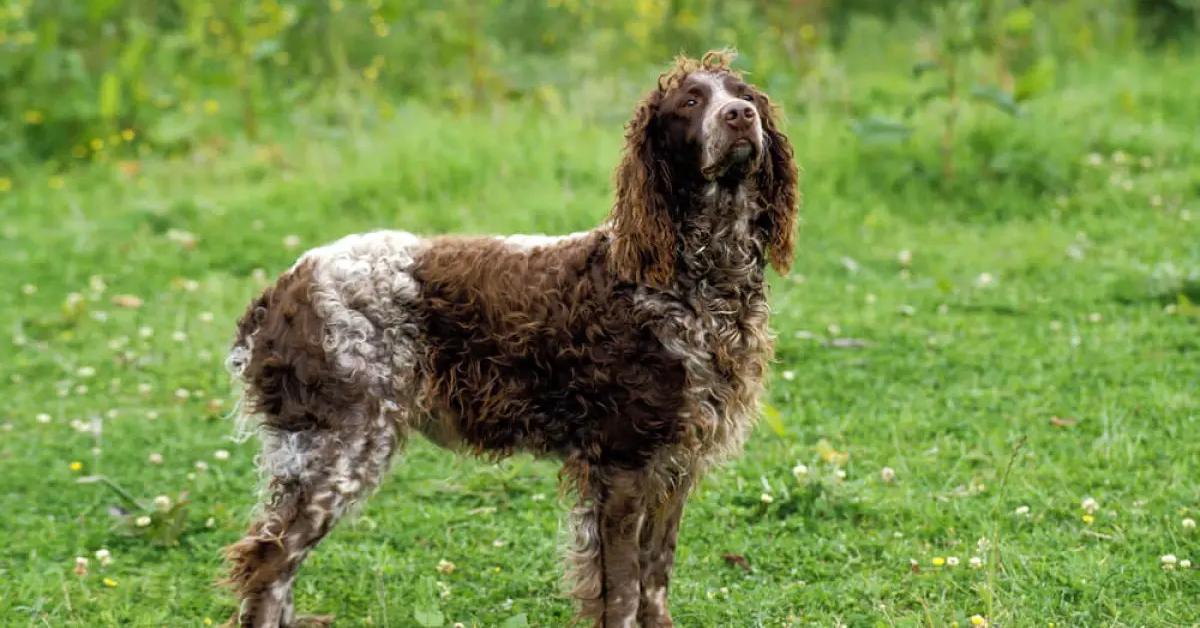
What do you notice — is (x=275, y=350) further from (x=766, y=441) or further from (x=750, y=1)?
(x=750, y=1)

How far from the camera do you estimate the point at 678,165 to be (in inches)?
159

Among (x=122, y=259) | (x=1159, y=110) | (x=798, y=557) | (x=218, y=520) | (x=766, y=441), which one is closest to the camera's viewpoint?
(x=798, y=557)

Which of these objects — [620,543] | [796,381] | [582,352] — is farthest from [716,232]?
[796,381]

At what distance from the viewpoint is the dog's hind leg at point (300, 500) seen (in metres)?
4.07

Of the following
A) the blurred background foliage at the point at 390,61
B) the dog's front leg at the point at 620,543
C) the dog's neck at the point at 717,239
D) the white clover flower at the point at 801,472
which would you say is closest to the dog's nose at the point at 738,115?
the dog's neck at the point at 717,239

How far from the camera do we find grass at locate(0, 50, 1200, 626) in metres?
4.57

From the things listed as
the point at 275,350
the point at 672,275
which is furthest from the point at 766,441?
the point at 275,350

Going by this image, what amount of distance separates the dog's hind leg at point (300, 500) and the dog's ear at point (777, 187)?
3.99 ft

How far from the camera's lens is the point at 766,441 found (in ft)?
18.6

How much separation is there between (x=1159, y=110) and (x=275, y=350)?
729 cm

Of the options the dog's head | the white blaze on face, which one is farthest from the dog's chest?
the white blaze on face

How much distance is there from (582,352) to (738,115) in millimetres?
787

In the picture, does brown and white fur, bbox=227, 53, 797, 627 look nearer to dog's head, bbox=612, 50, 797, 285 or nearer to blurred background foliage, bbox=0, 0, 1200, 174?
dog's head, bbox=612, 50, 797, 285

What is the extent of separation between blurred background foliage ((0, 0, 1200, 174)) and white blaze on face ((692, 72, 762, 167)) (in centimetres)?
492
